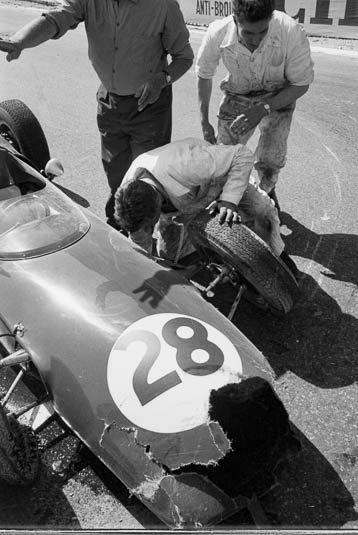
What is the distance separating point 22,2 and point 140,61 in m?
15.8

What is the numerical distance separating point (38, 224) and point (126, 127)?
152 cm

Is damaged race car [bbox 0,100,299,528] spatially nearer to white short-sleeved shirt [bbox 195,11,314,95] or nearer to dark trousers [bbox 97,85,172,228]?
dark trousers [bbox 97,85,172,228]

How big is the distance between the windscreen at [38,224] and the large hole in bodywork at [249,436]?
137 centimetres

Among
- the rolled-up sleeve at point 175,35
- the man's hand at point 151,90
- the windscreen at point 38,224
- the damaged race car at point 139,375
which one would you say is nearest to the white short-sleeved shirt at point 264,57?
the rolled-up sleeve at point 175,35

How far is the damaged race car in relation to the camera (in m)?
2.57

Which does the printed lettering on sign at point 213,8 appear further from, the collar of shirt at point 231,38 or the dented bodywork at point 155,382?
the dented bodywork at point 155,382

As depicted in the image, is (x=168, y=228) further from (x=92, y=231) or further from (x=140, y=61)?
(x=140, y=61)

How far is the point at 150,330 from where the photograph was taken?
2.88 metres

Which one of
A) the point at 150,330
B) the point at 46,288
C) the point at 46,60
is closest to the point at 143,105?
the point at 46,288

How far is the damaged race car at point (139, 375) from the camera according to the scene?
2568 mm

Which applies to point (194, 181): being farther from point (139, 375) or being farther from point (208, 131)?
point (139, 375)

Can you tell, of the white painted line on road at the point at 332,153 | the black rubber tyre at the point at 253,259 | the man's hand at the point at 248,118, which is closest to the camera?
the black rubber tyre at the point at 253,259

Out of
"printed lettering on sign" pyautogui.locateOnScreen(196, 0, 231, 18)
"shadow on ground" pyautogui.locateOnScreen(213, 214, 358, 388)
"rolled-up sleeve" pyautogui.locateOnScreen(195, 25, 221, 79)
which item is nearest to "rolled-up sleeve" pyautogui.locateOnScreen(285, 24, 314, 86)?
"rolled-up sleeve" pyautogui.locateOnScreen(195, 25, 221, 79)

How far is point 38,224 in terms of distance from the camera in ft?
11.7
